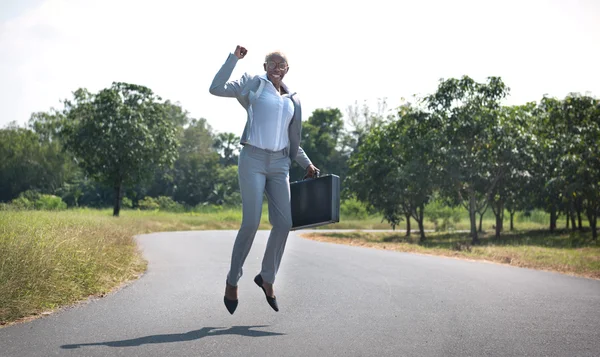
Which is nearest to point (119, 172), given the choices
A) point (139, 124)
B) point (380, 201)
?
point (139, 124)

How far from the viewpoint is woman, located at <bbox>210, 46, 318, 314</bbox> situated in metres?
4.77

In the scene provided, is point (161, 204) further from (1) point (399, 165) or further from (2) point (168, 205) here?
(1) point (399, 165)

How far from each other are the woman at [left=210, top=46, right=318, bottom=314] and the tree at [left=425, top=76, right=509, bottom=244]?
2016 cm

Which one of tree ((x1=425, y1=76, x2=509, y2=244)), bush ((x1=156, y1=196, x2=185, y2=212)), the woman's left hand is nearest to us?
the woman's left hand

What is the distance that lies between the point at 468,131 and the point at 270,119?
2073cm

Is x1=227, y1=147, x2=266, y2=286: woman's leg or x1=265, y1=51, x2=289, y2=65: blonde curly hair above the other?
x1=265, y1=51, x2=289, y2=65: blonde curly hair

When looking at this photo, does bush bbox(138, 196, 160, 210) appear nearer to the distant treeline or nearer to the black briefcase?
the distant treeline

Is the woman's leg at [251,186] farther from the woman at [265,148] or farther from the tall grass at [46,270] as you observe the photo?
the tall grass at [46,270]

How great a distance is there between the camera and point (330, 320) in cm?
557

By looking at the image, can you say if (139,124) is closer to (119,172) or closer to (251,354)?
(119,172)

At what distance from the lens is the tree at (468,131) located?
78.9 feet

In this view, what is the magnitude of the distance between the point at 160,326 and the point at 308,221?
60.8 inches

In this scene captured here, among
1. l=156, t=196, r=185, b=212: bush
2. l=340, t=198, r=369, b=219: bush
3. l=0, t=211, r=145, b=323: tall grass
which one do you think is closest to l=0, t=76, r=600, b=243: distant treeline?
l=0, t=211, r=145, b=323: tall grass

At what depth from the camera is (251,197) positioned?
4746mm
